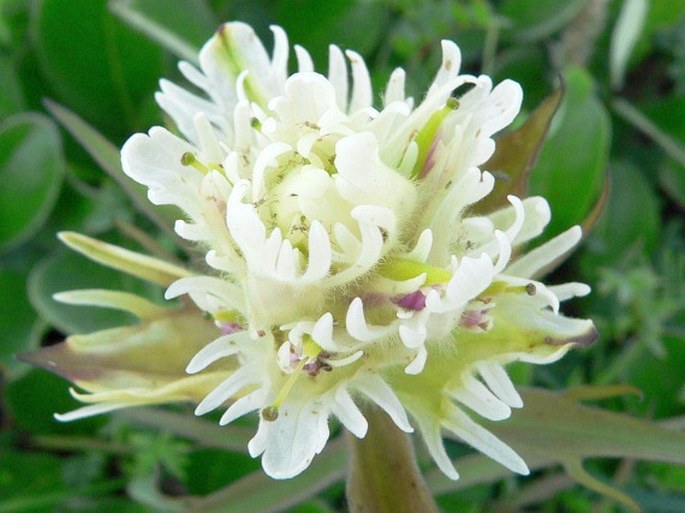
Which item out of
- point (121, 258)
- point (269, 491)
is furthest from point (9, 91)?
point (269, 491)

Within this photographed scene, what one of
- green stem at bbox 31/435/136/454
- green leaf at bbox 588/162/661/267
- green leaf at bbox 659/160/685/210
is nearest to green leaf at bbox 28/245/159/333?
green stem at bbox 31/435/136/454

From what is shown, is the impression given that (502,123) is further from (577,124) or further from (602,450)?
(577,124)

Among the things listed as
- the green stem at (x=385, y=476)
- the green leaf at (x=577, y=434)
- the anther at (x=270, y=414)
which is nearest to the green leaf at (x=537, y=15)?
the green leaf at (x=577, y=434)

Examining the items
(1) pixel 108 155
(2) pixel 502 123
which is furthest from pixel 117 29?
(2) pixel 502 123

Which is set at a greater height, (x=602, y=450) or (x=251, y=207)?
(x=251, y=207)

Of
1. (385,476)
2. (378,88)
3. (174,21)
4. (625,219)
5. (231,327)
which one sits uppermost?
(174,21)

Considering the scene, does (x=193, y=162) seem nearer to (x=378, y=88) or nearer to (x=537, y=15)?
(x=378, y=88)

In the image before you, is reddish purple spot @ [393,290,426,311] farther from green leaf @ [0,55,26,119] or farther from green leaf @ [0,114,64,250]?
green leaf @ [0,55,26,119]
